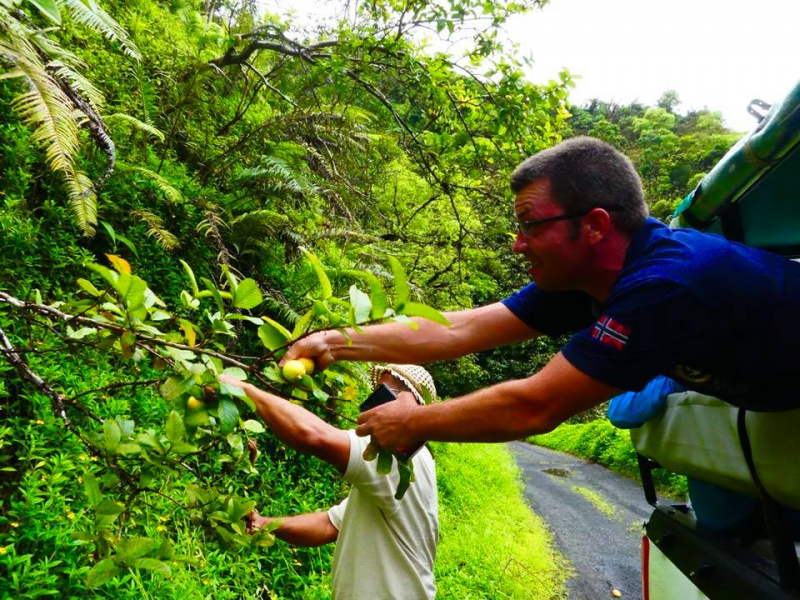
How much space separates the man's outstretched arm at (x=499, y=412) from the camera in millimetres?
1493

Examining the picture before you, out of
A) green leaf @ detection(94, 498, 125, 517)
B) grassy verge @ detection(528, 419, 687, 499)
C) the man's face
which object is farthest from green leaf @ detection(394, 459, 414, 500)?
grassy verge @ detection(528, 419, 687, 499)

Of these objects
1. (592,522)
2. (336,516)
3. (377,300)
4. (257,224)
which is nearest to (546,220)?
(377,300)

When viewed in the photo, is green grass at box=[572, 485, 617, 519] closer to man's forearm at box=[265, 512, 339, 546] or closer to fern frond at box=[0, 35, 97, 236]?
man's forearm at box=[265, 512, 339, 546]

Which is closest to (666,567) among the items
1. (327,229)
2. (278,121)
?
(327,229)

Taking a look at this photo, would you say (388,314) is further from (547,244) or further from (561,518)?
(561,518)

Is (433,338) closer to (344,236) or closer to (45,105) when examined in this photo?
(45,105)

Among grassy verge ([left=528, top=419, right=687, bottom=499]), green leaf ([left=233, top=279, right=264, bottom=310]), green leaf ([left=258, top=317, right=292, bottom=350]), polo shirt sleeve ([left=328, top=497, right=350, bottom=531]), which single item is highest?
green leaf ([left=233, top=279, right=264, bottom=310])

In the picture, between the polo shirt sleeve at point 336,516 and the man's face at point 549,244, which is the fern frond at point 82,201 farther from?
the man's face at point 549,244

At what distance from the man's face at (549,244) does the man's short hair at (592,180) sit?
1.7 inches

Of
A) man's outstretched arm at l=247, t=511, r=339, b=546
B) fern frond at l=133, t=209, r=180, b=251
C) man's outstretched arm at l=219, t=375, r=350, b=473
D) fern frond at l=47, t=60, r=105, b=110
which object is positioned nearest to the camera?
man's outstretched arm at l=219, t=375, r=350, b=473

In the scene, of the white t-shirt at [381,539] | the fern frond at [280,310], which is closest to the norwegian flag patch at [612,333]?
the white t-shirt at [381,539]

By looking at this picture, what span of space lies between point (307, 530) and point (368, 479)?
0.80m

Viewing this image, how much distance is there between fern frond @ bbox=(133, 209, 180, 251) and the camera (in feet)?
12.1

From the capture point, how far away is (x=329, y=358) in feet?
5.92
